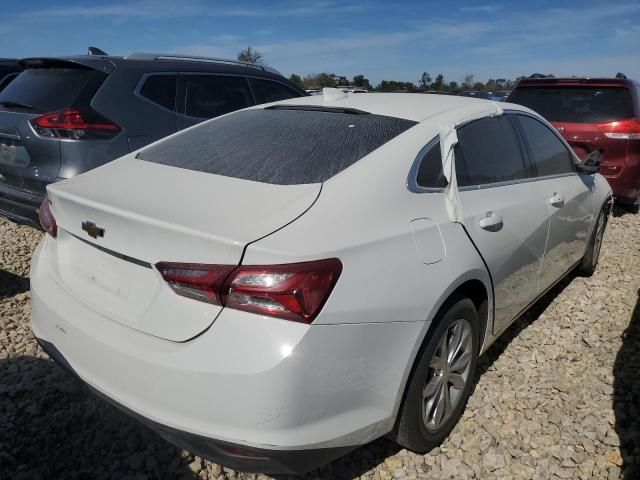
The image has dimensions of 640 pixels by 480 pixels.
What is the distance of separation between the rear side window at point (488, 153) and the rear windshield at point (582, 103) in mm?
3711

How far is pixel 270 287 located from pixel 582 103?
19.4 ft

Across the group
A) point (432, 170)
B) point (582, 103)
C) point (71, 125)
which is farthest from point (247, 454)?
point (582, 103)

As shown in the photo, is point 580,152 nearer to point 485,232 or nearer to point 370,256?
point 485,232

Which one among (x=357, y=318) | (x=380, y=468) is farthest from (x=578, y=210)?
(x=357, y=318)

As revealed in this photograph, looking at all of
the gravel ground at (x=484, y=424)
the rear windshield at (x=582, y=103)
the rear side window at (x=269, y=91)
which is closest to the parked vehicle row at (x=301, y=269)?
the gravel ground at (x=484, y=424)

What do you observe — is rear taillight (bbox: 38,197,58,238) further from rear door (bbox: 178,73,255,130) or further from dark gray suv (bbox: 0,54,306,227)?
rear door (bbox: 178,73,255,130)

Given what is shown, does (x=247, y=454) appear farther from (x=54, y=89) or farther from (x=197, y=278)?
(x=54, y=89)

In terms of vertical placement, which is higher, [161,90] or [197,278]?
[161,90]

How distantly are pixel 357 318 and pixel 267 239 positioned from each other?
1.29ft

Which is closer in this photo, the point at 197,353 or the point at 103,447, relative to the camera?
the point at 197,353

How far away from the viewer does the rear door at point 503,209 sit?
246 cm

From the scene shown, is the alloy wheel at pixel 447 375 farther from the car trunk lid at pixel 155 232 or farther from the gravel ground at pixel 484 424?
the car trunk lid at pixel 155 232

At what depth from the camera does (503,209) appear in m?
2.65

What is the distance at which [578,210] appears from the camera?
3725 mm
